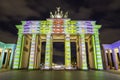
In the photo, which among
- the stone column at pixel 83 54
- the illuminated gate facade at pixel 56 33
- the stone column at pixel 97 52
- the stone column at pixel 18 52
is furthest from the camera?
the illuminated gate facade at pixel 56 33

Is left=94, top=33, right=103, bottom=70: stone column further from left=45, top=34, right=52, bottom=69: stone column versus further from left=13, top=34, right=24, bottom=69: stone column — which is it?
left=13, top=34, right=24, bottom=69: stone column

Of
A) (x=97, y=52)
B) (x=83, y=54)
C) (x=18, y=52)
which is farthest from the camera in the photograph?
(x=18, y=52)

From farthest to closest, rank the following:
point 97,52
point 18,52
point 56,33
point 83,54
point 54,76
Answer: point 56,33 < point 18,52 < point 97,52 < point 83,54 < point 54,76

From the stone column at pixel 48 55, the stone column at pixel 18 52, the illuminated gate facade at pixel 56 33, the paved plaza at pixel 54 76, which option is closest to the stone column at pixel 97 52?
the illuminated gate facade at pixel 56 33

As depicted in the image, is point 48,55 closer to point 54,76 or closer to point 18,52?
point 18,52

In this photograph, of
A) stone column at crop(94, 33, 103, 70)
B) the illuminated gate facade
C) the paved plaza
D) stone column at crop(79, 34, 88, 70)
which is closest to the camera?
the paved plaza

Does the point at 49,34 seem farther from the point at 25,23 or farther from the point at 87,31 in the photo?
the point at 87,31

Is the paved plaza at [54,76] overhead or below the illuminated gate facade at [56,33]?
below

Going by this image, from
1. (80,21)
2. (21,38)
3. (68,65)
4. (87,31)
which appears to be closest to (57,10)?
(80,21)

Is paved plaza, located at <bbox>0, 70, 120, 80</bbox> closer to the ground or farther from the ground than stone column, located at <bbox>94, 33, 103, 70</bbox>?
closer to the ground

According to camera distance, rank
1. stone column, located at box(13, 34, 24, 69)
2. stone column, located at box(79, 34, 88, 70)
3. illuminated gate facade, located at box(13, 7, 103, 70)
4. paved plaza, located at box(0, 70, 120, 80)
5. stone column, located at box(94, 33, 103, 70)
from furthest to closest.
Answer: illuminated gate facade, located at box(13, 7, 103, 70), stone column, located at box(13, 34, 24, 69), stone column, located at box(94, 33, 103, 70), stone column, located at box(79, 34, 88, 70), paved plaza, located at box(0, 70, 120, 80)

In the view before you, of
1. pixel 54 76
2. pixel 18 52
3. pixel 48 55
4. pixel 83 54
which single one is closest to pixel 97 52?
pixel 83 54

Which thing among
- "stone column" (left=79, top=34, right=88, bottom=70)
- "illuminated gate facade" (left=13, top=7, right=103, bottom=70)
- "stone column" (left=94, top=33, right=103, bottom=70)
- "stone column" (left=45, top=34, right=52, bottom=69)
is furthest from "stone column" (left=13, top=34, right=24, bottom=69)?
"stone column" (left=94, top=33, right=103, bottom=70)

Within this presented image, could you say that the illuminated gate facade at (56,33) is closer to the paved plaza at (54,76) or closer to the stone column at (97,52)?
the stone column at (97,52)
